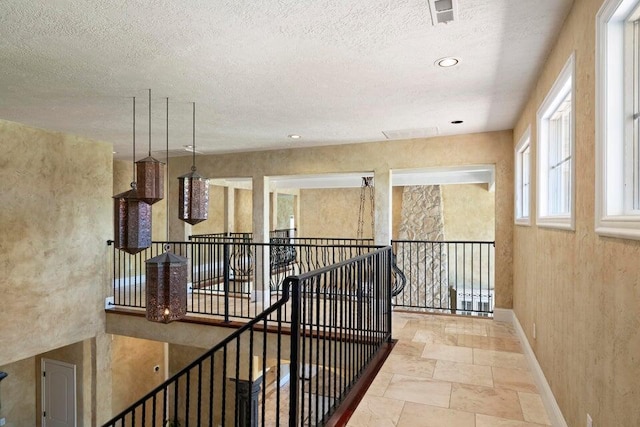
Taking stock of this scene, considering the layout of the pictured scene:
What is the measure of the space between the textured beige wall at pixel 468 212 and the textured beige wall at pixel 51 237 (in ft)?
28.8

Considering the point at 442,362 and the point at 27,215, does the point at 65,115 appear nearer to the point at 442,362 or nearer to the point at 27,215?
the point at 27,215

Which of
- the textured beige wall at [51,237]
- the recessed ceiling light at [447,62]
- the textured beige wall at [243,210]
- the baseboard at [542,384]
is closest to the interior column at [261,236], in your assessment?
the textured beige wall at [51,237]

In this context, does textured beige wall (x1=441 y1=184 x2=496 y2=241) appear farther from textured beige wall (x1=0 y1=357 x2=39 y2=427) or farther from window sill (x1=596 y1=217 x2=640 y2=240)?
textured beige wall (x1=0 y1=357 x2=39 y2=427)

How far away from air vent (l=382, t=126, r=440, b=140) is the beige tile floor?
251 cm

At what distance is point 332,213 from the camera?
41.2 feet

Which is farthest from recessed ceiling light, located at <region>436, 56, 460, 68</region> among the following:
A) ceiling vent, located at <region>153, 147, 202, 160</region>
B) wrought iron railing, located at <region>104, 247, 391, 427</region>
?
ceiling vent, located at <region>153, 147, 202, 160</region>

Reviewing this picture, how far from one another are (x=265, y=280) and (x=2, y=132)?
393 cm

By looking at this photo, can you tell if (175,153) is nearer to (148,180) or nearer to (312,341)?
(148,180)

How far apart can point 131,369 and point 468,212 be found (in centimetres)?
921

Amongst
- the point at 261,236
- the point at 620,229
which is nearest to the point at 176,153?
the point at 261,236

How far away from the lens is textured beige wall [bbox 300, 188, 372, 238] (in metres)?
12.3

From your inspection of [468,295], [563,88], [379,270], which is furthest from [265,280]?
[468,295]

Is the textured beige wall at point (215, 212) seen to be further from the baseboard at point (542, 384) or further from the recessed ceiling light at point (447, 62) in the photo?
the recessed ceiling light at point (447, 62)

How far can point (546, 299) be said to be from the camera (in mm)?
2754
